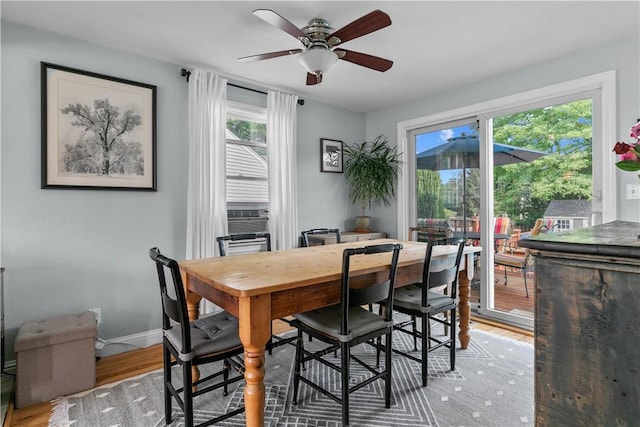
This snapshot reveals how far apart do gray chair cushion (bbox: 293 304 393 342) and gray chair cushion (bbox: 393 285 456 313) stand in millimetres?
391

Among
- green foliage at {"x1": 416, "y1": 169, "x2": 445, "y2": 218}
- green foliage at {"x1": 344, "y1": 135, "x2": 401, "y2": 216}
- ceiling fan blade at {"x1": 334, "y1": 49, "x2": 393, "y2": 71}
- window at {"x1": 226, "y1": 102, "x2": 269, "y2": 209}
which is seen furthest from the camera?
green foliage at {"x1": 344, "y1": 135, "x2": 401, "y2": 216}

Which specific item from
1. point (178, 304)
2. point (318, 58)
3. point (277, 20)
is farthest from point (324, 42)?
point (178, 304)

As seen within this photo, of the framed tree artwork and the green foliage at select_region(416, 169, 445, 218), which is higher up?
the framed tree artwork

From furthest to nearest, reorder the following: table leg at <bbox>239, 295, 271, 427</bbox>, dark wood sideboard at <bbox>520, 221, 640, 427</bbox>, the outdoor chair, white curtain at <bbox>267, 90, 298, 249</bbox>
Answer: white curtain at <bbox>267, 90, 298, 249</bbox> < the outdoor chair < table leg at <bbox>239, 295, 271, 427</bbox> < dark wood sideboard at <bbox>520, 221, 640, 427</bbox>

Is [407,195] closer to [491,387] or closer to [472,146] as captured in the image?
[472,146]

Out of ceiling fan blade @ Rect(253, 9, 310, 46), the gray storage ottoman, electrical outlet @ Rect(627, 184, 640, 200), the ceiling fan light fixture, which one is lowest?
the gray storage ottoman

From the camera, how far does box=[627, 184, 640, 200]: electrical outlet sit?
2562 mm

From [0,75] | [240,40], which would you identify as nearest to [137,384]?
[0,75]

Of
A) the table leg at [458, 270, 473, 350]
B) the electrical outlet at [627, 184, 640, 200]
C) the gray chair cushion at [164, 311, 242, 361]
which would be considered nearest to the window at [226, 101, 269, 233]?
the gray chair cushion at [164, 311, 242, 361]

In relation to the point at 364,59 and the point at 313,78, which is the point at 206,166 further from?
the point at 364,59

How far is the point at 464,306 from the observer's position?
2.73m

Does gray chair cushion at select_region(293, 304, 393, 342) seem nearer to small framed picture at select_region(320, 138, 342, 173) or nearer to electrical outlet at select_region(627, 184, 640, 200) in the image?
electrical outlet at select_region(627, 184, 640, 200)

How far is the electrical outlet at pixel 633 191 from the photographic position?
8.41ft

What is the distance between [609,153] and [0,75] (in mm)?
4560
